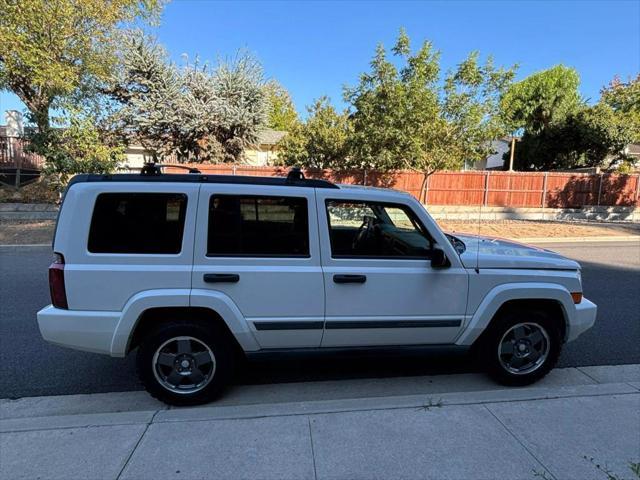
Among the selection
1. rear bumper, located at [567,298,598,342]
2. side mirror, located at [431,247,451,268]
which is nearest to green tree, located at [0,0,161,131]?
side mirror, located at [431,247,451,268]

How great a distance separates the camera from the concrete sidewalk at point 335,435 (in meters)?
2.49

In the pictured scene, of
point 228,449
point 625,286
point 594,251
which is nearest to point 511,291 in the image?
point 228,449

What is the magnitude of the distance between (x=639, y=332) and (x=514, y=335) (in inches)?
108

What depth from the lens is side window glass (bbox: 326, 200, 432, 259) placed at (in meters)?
3.34

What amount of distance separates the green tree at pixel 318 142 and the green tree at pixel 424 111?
3.97 m

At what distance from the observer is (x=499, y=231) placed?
16.0 meters

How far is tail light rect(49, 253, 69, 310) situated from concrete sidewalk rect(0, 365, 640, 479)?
84 cm

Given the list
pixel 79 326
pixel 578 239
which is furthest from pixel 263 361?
pixel 578 239

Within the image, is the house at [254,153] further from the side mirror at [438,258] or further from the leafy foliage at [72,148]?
the side mirror at [438,258]

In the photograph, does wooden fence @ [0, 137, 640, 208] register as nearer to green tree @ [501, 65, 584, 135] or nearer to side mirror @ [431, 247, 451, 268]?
green tree @ [501, 65, 584, 135]

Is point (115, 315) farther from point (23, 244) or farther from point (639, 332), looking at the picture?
point (23, 244)

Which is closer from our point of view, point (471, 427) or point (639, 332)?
point (471, 427)

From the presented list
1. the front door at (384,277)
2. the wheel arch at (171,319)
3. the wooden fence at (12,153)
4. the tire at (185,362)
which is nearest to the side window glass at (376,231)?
the front door at (384,277)

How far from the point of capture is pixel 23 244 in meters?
11.8
